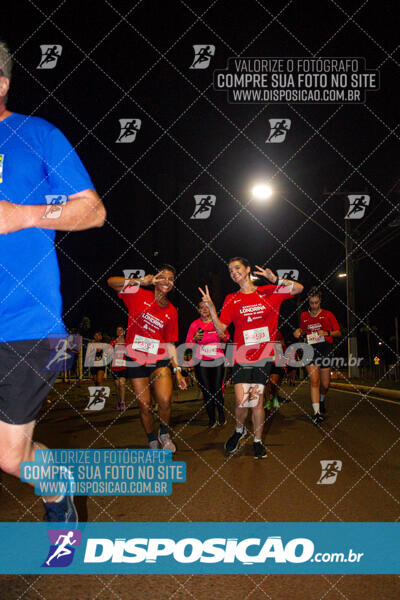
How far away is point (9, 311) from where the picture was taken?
282 centimetres

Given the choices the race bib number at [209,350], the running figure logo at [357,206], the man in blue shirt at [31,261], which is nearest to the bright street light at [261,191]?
the race bib number at [209,350]

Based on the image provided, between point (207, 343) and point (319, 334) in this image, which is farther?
point (207, 343)

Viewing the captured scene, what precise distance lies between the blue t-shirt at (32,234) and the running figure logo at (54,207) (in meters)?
0.01

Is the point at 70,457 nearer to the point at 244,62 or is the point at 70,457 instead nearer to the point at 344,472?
the point at 344,472

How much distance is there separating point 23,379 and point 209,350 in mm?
7861

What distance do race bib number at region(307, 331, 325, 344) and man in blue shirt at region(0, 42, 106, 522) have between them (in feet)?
26.7

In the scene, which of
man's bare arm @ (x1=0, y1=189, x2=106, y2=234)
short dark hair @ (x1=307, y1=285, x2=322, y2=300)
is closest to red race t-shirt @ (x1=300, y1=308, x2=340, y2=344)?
short dark hair @ (x1=307, y1=285, x2=322, y2=300)

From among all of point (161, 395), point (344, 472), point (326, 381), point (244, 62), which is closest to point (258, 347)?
point (161, 395)

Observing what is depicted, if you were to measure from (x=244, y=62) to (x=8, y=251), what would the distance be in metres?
10.6

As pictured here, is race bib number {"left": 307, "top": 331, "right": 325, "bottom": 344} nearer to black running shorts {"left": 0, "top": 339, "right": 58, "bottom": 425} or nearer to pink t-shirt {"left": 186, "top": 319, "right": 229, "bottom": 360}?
pink t-shirt {"left": 186, "top": 319, "right": 229, "bottom": 360}

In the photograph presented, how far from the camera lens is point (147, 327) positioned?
23.8ft

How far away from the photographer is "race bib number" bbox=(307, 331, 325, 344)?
10.7 metres


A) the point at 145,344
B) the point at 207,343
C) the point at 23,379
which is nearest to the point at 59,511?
the point at 23,379

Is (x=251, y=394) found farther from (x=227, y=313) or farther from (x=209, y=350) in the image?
(x=209, y=350)
